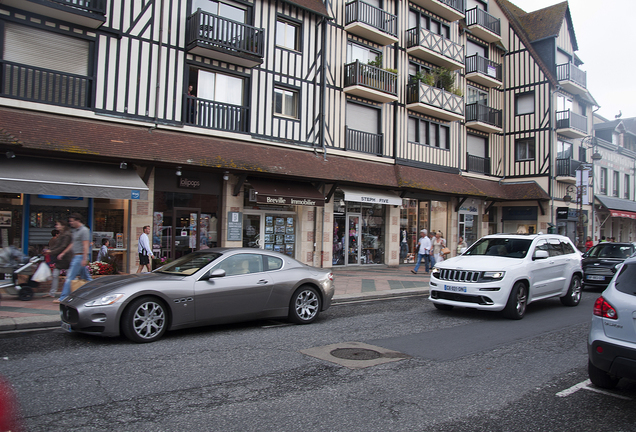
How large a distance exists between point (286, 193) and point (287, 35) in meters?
6.16

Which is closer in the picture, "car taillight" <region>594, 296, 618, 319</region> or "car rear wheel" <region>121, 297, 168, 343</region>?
"car taillight" <region>594, 296, 618, 319</region>

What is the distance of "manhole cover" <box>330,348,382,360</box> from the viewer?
594 centimetres

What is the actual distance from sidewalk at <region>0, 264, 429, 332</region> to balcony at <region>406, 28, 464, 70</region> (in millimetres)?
9921

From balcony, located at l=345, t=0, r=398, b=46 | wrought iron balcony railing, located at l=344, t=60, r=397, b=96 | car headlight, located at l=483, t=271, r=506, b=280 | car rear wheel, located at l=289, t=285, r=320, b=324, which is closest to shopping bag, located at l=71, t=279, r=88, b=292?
car rear wheel, located at l=289, t=285, r=320, b=324

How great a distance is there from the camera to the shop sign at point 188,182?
47.3 feet

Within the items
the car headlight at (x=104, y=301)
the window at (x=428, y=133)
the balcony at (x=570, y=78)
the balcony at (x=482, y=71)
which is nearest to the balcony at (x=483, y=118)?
the balcony at (x=482, y=71)

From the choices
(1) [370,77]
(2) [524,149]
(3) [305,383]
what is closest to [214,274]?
(3) [305,383]

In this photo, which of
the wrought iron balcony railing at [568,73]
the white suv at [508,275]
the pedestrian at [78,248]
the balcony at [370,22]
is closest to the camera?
the white suv at [508,275]

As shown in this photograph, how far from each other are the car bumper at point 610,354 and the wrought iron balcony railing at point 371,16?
658 inches

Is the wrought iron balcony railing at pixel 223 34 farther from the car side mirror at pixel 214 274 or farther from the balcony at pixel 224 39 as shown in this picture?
the car side mirror at pixel 214 274

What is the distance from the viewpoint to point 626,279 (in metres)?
4.62

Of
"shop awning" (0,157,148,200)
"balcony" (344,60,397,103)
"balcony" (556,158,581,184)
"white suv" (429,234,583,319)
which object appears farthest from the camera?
"balcony" (556,158,581,184)

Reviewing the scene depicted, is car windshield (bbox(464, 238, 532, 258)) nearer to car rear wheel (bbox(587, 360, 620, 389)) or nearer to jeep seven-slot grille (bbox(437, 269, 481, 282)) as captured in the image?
jeep seven-slot grille (bbox(437, 269, 481, 282))

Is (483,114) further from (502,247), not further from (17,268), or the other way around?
(17,268)
